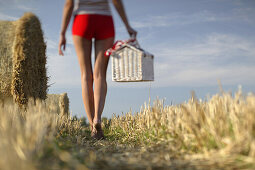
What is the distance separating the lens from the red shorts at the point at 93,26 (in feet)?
9.83

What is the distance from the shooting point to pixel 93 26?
301cm

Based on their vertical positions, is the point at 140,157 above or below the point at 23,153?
below

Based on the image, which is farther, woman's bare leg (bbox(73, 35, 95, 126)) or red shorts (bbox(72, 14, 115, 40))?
woman's bare leg (bbox(73, 35, 95, 126))

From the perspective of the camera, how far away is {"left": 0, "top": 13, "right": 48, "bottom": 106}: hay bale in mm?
4504

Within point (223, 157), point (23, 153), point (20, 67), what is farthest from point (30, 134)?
point (20, 67)

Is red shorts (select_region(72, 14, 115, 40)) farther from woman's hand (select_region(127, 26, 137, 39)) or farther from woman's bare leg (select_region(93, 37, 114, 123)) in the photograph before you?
woman's hand (select_region(127, 26, 137, 39))

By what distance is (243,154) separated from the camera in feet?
6.20

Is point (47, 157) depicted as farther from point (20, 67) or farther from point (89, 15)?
point (20, 67)

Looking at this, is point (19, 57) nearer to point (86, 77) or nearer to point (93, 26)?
point (86, 77)

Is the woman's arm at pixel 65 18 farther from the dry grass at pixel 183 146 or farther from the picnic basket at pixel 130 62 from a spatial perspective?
the dry grass at pixel 183 146

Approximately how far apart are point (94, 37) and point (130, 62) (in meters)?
0.58

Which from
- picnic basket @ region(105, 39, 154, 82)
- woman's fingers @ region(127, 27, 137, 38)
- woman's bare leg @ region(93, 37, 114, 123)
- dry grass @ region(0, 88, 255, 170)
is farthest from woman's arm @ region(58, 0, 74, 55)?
dry grass @ region(0, 88, 255, 170)

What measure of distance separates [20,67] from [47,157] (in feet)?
9.73

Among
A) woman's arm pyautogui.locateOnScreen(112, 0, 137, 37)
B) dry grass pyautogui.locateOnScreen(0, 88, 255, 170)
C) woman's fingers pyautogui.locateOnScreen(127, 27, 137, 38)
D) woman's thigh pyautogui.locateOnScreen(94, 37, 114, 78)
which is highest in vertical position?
woman's arm pyautogui.locateOnScreen(112, 0, 137, 37)
